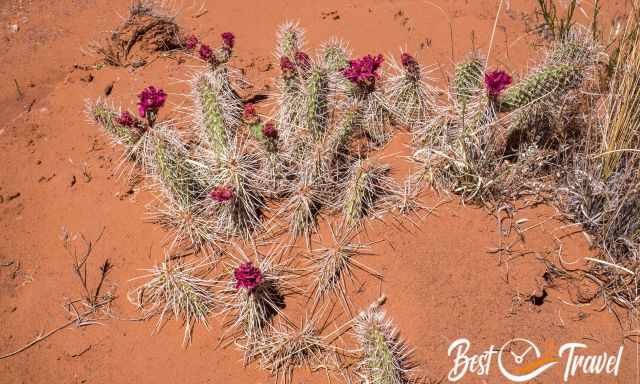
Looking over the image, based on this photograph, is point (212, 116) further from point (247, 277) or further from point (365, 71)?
point (247, 277)

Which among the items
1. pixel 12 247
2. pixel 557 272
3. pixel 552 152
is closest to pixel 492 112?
pixel 552 152

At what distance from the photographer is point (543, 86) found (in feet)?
10.8

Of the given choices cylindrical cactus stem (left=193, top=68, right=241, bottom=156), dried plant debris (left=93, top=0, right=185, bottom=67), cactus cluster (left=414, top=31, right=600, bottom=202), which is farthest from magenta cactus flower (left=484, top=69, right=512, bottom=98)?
dried plant debris (left=93, top=0, right=185, bottom=67)

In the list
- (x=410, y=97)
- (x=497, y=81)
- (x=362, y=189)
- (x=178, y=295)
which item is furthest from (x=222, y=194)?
(x=497, y=81)

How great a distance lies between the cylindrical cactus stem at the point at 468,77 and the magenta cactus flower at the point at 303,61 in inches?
40.8

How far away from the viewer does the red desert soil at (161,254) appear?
2895mm

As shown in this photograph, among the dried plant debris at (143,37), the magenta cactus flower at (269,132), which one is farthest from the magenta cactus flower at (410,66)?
the dried plant debris at (143,37)

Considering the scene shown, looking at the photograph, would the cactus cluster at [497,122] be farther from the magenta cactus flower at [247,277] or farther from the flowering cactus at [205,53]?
the flowering cactus at [205,53]

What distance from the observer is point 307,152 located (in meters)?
3.44

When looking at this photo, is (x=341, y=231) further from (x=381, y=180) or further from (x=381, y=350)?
(x=381, y=350)
